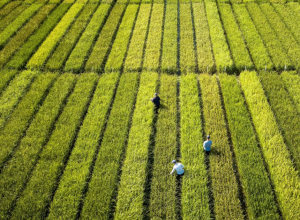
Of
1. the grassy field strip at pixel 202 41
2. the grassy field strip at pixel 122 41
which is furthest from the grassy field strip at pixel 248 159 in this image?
the grassy field strip at pixel 122 41

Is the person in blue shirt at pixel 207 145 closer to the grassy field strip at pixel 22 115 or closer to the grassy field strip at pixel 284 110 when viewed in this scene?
the grassy field strip at pixel 284 110

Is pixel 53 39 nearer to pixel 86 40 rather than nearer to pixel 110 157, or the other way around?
pixel 86 40

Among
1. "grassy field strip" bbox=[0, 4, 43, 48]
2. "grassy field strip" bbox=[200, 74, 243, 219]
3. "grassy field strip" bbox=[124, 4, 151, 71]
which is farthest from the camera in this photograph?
"grassy field strip" bbox=[0, 4, 43, 48]

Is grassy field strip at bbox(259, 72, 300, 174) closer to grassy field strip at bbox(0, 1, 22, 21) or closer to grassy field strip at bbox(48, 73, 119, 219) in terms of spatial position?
grassy field strip at bbox(48, 73, 119, 219)

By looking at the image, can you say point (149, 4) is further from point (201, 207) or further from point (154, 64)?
point (201, 207)

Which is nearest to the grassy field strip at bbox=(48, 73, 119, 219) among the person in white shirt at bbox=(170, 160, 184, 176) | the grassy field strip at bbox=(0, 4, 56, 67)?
the person in white shirt at bbox=(170, 160, 184, 176)

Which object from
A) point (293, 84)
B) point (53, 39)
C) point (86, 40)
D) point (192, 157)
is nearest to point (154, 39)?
point (86, 40)
